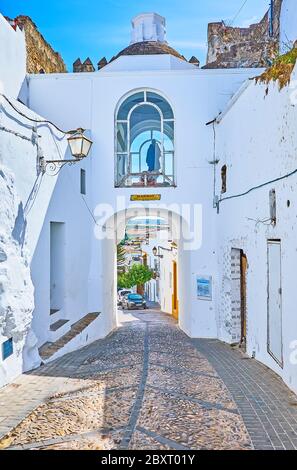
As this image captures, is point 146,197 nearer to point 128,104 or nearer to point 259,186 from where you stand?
point 128,104

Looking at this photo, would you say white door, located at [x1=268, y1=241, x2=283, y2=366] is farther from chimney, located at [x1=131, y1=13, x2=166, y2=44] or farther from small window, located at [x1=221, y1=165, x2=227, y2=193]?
chimney, located at [x1=131, y1=13, x2=166, y2=44]

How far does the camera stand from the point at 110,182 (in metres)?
12.1

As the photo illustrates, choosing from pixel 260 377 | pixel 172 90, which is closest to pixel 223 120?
pixel 172 90

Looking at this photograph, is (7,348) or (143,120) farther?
(143,120)

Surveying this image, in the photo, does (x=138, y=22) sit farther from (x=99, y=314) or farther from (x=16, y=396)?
(x=16, y=396)

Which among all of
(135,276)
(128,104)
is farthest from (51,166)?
(135,276)

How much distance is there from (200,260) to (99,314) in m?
3.00

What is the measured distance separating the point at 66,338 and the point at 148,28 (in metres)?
12.5

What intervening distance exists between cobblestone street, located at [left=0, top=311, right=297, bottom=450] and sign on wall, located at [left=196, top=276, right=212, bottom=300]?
3.93m

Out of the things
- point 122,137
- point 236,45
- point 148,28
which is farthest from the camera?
point 236,45

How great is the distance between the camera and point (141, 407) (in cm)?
518

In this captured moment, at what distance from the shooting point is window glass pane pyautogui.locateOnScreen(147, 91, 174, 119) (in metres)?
12.3

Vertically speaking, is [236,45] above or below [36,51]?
above
